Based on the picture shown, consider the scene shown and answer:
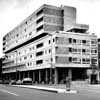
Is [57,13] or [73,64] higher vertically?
[57,13]

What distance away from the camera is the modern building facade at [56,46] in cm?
6844

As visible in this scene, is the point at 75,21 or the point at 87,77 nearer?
the point at 87,77

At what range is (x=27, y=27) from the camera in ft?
291

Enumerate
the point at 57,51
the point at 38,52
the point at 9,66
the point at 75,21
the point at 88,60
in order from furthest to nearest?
1. the point at 9,66
2. the point at 75,21
3. the point at 38,52
4. the point at 88,60
5. the point at 57,51

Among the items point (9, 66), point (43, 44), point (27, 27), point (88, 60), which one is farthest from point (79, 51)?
point (9, 66)

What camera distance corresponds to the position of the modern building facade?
2694 inches

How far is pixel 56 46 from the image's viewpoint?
67562mm

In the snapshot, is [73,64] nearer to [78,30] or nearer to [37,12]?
[78,30]

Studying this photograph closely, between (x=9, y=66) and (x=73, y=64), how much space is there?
4561cm

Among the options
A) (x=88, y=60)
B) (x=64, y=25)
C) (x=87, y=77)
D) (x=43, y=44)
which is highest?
(x=64, y=25)

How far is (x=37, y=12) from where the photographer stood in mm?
80562

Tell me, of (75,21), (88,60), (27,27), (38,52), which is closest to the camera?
(88,60)

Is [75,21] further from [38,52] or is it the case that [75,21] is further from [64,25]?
[38,52]

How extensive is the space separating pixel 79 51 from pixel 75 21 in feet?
51.0
